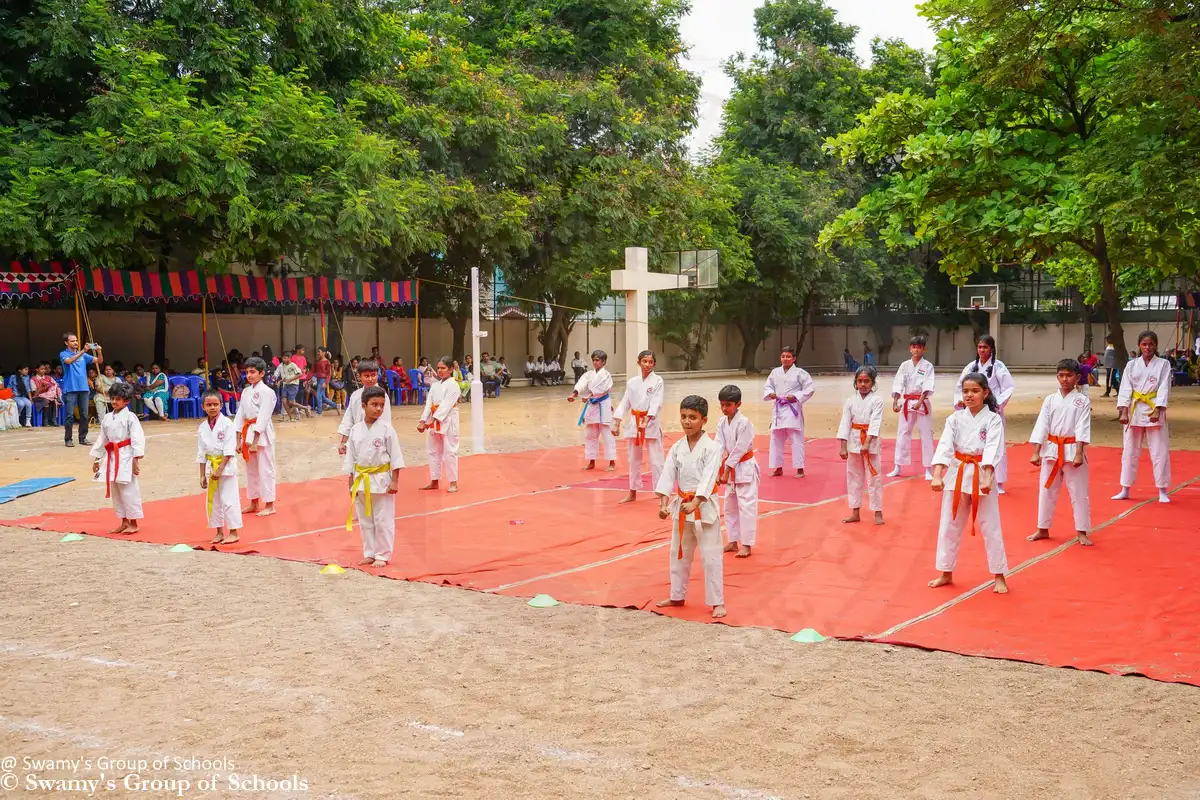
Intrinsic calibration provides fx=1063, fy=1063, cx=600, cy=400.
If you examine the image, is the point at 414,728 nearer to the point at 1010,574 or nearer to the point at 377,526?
the point at 377,526

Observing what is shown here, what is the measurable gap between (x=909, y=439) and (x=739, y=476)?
5.66m

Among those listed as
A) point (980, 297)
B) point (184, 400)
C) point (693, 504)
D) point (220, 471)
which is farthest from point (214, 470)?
point (980, 297)

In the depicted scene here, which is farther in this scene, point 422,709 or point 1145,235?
point 1145,235

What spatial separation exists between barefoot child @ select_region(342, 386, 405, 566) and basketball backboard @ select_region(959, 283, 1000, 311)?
92.4 ft

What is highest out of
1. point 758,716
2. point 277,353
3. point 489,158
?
point 489,158

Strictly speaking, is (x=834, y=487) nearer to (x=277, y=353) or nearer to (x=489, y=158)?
(x=489, y=158)

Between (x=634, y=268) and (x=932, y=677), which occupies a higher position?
(x=634, y=268)

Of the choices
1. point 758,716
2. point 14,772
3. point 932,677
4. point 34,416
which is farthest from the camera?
point 34,416

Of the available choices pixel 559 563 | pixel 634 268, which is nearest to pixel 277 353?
pixel 634 268

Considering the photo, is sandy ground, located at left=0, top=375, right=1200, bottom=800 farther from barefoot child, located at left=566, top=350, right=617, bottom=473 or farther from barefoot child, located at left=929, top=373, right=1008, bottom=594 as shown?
barefoot child, located at left=566, top=350, right=617, bottom=473

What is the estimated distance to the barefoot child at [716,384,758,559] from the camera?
27.5 ft

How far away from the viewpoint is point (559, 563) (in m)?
8.22

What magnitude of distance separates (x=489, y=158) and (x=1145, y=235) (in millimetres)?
15312

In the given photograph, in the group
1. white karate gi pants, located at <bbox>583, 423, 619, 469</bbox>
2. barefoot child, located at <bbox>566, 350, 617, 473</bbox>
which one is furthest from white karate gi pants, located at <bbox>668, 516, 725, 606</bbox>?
white karate gi pants, located at <bbox>583, 423, 619, 469</bbox>
